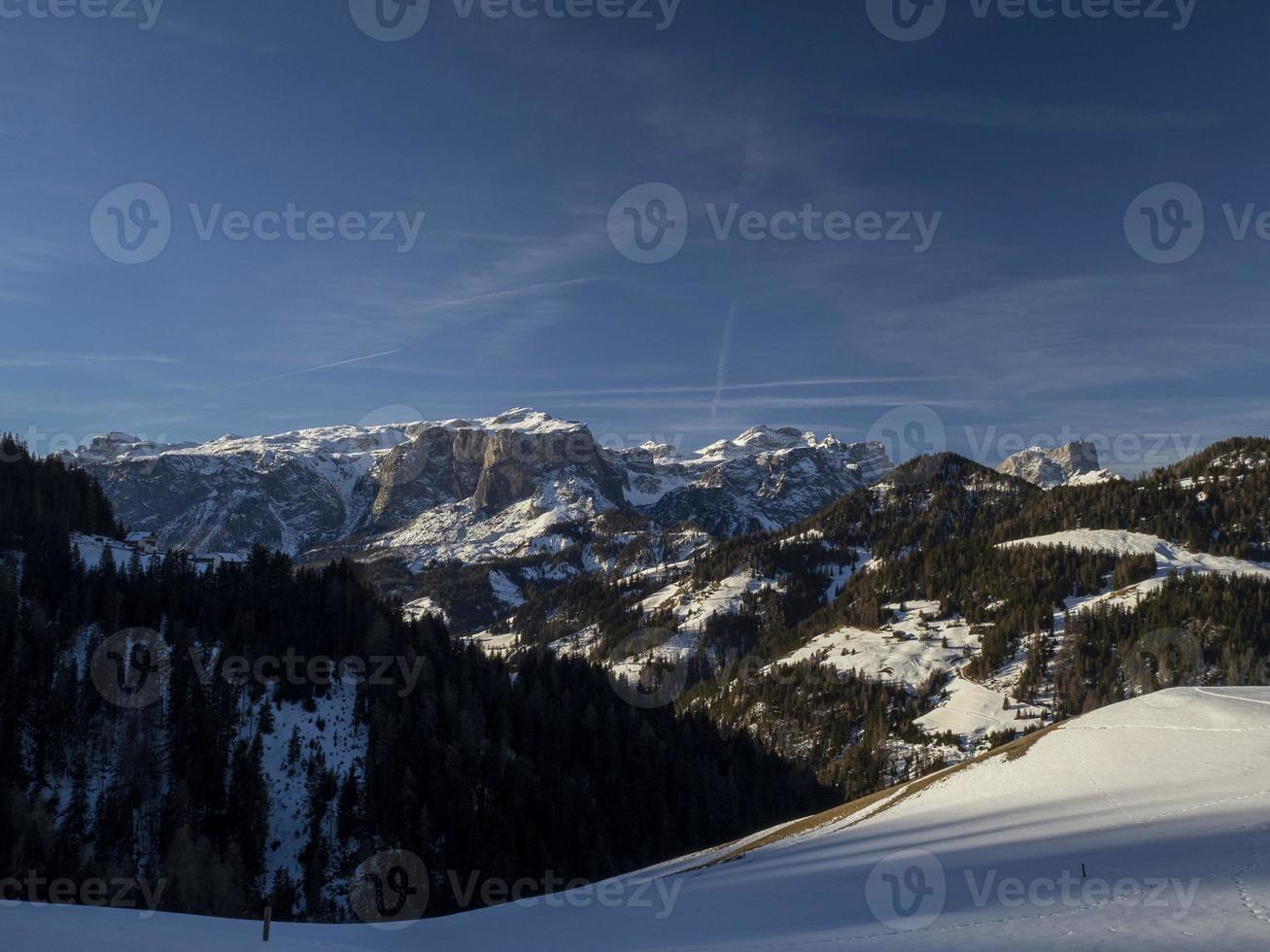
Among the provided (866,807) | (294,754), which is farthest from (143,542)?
(866,807)

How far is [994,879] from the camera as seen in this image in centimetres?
3077

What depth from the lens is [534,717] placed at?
13062cm

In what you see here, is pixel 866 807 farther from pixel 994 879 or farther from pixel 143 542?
pixel 143 542

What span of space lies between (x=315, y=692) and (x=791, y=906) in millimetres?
99000

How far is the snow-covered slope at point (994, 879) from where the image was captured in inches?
899

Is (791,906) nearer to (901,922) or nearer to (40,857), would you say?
(901,922)

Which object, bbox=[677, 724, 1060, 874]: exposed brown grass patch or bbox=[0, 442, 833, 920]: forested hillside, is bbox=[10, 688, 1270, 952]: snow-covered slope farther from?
bbox=[0, 442, 833, 920]: forested hillside

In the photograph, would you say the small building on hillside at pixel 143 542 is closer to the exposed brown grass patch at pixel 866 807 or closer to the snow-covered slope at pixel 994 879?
the exposed brown grass patch at pixel 866 807

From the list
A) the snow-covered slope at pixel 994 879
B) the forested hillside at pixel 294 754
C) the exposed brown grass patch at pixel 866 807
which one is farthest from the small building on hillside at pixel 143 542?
the snow-covered slope at pixel 994 879

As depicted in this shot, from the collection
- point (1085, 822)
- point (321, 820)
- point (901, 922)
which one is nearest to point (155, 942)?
point (901, 922)

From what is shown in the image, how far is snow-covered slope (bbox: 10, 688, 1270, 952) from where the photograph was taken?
22.8 metres

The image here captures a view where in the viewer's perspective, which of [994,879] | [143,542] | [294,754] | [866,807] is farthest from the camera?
[143,542]

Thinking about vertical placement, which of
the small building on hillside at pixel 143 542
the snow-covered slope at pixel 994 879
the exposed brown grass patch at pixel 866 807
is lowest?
the exposed brown grass patch at pixel 866 807

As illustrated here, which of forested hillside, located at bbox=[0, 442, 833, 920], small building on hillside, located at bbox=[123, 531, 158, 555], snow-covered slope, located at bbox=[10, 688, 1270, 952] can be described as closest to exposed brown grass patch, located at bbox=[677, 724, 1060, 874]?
snow-covered slope, located at bbox=[10, 688, 1270, 952]
